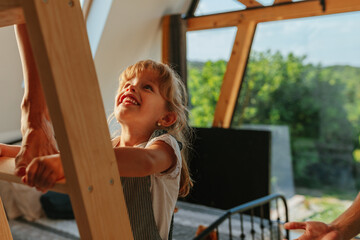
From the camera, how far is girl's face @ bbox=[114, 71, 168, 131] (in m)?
1.09

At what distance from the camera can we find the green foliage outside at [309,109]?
3.84m

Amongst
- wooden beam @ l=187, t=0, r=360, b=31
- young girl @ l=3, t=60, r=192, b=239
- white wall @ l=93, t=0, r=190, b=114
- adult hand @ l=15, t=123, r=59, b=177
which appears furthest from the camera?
white wall @ l=93, t=0, r=190, b=114

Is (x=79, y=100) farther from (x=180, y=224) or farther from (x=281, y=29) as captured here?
(x=281, y=29)

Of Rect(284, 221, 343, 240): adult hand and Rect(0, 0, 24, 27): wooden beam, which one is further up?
Rect(0, 0, 24, 27): wooden beam

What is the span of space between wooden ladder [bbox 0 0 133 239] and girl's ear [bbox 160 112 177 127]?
580mm

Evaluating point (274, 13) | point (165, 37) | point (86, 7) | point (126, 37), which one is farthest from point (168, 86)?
point (165, 37)

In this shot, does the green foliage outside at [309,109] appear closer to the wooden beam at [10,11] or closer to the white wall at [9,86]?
the white wall at [9,86]

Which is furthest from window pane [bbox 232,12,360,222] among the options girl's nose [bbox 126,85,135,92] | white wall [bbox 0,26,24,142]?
girl's nose [bbox 126,85,135,92]

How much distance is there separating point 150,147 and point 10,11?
1.50 feet

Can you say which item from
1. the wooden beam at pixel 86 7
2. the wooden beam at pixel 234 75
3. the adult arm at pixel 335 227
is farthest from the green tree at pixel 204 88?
the adult arm at pixel 335 227

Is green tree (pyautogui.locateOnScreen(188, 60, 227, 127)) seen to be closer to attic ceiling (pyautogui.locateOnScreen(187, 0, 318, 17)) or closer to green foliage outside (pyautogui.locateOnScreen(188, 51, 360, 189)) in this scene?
green foliage outside (pyautogui.locateOnScreen(188, 51, 360, 189))

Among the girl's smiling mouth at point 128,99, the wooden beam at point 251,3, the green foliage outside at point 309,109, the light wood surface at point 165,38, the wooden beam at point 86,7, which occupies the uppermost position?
the wooden beam at point 86,7

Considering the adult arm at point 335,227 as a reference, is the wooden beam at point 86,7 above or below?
above

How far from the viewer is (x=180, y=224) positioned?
331 cm
